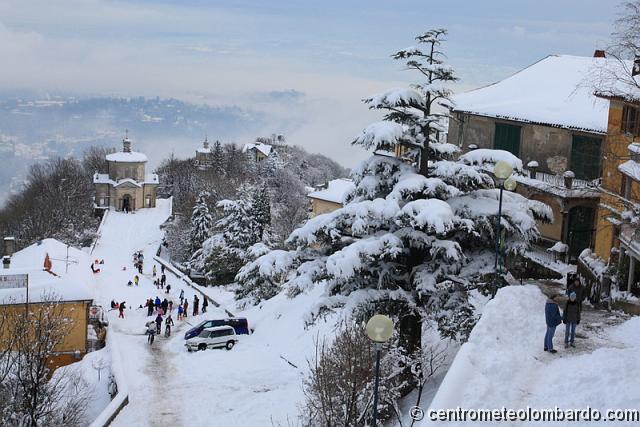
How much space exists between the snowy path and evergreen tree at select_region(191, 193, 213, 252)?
4021mm

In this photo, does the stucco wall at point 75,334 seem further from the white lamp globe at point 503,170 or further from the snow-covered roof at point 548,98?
the white lamp globe at point 503,170

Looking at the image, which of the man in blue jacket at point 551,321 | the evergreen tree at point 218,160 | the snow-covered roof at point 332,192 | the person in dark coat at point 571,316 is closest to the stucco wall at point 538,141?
the person in dark coat at point 571,316

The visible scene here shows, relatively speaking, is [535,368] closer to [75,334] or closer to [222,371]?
[222,371]

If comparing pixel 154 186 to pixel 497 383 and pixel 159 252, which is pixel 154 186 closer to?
pixel 159 252

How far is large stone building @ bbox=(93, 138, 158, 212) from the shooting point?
8662 centimetres

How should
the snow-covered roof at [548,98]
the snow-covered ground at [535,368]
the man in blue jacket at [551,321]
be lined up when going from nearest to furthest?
the snow-covered ground at [535,368] → the man in blue jacket at [551,321] → the snow-covered roof at [548,98]

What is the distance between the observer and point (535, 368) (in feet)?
39.7

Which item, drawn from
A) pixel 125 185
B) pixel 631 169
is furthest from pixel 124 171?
pixel 631 169

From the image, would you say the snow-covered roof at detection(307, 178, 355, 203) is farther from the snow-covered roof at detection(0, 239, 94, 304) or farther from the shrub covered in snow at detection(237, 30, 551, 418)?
the shrub covered in snow at detection(237, 30, 551, 418)

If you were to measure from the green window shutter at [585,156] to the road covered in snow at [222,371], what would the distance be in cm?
1130

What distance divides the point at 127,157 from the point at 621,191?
77637mm

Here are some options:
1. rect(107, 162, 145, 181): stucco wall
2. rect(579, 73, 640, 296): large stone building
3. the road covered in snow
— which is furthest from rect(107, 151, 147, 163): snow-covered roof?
rect(579, 73, 640, 296): large stone building

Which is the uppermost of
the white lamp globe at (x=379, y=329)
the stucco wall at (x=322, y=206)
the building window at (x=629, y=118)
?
the building window at (x=629, y=118)

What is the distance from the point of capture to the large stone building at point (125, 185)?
3410 inches
